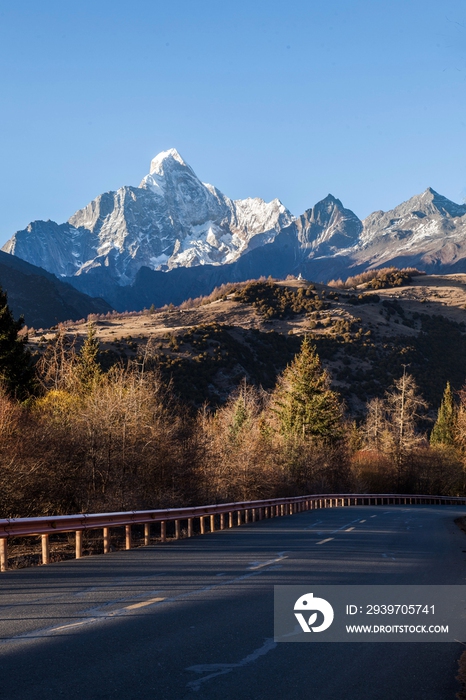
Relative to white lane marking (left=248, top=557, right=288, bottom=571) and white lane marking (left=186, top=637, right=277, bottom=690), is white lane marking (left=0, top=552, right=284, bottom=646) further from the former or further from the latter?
white lane marking (left=186, top=637, right=277, bottom=690)

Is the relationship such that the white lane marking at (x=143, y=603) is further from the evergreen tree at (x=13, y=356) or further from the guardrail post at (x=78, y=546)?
the evergreen tree at (x=13, y=356)

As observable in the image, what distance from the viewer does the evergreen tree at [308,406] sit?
184 feet

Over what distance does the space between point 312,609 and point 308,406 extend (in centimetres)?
4751

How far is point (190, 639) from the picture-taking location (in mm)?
7383

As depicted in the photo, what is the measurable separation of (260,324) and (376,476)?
58762 mm

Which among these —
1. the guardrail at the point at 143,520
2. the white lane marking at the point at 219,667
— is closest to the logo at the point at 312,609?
the white lane marking at the point at 219,667

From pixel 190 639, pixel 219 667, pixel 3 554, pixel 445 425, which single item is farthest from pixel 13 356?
pixel 445 425

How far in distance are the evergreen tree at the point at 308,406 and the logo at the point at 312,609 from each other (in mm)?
45062

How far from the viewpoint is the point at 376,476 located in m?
65.4

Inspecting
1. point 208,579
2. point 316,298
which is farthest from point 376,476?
point 316,298

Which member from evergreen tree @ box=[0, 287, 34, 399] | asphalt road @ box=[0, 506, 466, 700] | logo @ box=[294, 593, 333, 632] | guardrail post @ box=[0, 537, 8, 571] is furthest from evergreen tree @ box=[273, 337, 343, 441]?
Answer: logo @ box=[294, 593, 333, 632]

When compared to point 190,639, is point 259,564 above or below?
below

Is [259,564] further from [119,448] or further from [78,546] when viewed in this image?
[119,448]

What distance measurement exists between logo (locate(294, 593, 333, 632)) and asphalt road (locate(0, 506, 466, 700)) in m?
0.38
